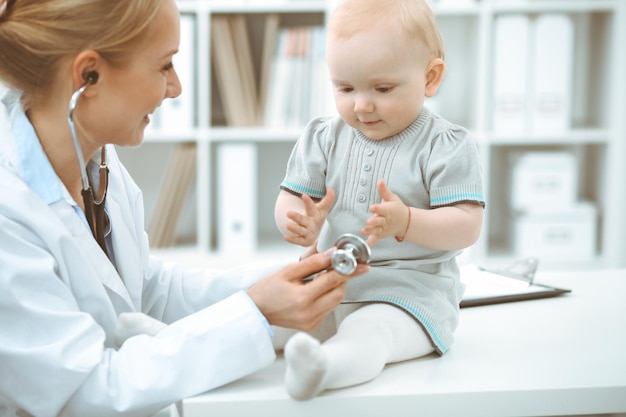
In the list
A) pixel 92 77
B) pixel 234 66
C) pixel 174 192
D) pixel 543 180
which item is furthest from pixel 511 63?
pixel 92 77

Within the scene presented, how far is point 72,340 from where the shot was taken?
0.97 m

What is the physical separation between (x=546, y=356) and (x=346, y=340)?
0.97 feet

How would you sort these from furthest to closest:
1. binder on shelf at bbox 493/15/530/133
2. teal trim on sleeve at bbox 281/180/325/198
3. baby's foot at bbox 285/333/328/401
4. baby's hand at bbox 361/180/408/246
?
binder on shelf at bbox 493/15/530/133 → teal trim on sleeve at bbox 281/180/325/198 → baby's hand at bbox 361/180/408/246 → baby's foot at bbox 285/333/328/401

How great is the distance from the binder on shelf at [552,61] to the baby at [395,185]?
1840mm

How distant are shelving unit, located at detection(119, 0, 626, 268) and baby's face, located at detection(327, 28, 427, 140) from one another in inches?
70.6

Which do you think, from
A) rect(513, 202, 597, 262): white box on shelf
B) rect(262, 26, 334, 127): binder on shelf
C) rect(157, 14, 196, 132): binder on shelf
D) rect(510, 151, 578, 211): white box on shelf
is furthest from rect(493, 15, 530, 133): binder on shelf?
rect(157, 14, 196, 132): binder on shelf

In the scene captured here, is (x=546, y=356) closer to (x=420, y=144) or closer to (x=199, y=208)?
(x=420, y=144)

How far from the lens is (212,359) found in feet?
3.23

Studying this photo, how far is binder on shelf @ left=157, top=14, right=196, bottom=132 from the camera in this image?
2.88 metres

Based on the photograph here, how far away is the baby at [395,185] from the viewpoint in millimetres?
1074

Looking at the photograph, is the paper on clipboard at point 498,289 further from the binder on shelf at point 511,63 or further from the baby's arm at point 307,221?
the binder on shelf at point 511,63

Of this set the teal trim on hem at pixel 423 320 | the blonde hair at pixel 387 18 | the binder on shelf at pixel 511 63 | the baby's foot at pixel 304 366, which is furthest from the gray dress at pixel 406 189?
the binder on shelf at pixel 511 63

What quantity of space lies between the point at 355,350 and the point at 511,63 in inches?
83.2

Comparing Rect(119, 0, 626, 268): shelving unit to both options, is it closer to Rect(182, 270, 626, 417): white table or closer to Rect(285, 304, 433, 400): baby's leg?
Rect(182, 270, 626, 417): white table
